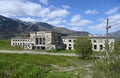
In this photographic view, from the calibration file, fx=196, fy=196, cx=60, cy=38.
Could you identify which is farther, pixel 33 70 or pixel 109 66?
pixel 33 70

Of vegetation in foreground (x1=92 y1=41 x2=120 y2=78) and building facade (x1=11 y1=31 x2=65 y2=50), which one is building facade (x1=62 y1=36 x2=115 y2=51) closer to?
building facade (x1=11 y1=31 x2=65 y2=50)

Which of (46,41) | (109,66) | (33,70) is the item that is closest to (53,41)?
(46,41)

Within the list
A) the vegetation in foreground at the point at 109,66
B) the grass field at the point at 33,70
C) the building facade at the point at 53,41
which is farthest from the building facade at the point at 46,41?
the vegetation in foreground at the point at 109,66

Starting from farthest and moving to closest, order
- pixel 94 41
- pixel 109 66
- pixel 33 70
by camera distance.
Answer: pixel 94 41, pixel 33 70, pixel 109 66

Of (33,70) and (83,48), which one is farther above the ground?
(83,48)

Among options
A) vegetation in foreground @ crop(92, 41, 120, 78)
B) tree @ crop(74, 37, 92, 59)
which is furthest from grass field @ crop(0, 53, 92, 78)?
tree @ crop(74, 37, 92, 59)

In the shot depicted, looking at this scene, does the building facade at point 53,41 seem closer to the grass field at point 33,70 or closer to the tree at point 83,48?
the tree at point 83,48

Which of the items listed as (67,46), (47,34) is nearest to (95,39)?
(67,46)

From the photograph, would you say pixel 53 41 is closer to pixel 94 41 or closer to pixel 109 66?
pixel 94 41

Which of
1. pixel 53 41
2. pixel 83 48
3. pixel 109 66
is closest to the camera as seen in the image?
pixel 109 66

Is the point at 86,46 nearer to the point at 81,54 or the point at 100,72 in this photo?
the point at 81,54

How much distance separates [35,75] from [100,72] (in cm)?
1047

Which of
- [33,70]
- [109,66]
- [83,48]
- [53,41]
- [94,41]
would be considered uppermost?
[53,41]

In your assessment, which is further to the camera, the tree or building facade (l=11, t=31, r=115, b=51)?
building facade (l=11, t=31, r=115, b=51)
